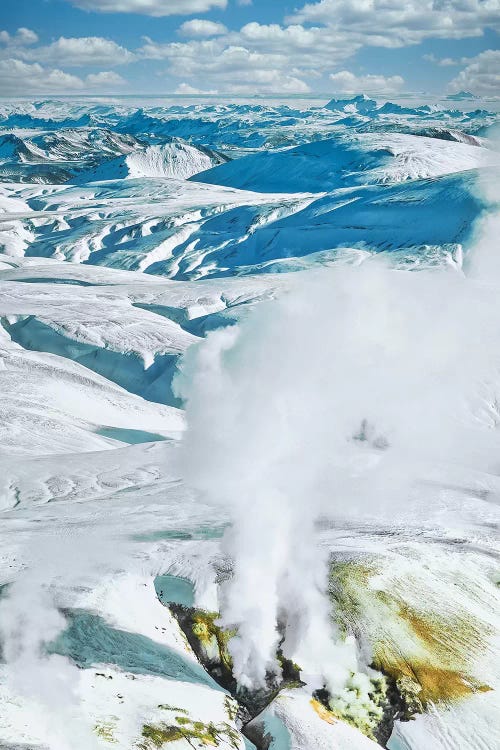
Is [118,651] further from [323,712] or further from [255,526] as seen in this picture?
[255,526]

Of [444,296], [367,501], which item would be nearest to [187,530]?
[367,501]

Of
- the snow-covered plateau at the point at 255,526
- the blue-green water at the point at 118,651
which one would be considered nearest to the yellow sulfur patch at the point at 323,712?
the snow-covered plateau at the point at 255,526

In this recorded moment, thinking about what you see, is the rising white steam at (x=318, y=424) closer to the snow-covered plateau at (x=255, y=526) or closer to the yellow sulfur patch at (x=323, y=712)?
the snow-covered plateau at (x=255, y=526)

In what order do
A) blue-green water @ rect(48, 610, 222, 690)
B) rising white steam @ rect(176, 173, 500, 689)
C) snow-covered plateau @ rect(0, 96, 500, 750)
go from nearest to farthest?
snow-covered plateau @ rect(0, 96, 500, 750), blue-green water @ rect(48, 610, 222, 690), rising white steam @ rect(176, 173, 500, 689)

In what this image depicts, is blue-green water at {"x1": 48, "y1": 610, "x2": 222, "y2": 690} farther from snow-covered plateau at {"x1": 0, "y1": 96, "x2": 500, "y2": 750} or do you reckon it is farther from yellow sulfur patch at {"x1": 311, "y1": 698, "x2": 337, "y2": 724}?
yellow sulfur patch at {"x1": 311, "y1": 698, "x2": 337, "y2": 724}

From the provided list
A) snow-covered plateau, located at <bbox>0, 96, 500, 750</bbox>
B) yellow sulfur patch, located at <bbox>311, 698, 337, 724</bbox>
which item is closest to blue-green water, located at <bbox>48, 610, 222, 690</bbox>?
snow-covered plateau, located at <bbox>0, 96, 500, 750</bbox>

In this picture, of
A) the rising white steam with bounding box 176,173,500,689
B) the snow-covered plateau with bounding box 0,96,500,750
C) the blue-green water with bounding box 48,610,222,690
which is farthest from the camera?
the rising white steam with bounding box 176,173,500,689

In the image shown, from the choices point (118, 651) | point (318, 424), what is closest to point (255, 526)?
point (118, 651)

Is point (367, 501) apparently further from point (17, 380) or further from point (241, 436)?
point (17, 380)
